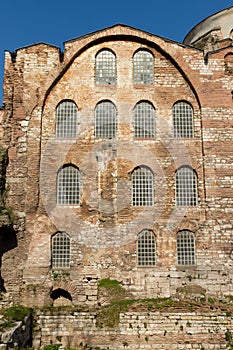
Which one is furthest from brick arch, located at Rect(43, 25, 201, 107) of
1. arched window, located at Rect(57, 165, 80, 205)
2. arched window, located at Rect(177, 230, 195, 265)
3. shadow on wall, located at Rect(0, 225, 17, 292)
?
shadow on wall, located at Rect(0, 225, 17, 292)

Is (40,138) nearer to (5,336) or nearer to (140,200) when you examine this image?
(140,200)

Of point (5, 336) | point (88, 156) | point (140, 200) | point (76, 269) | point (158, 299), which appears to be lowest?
point (5, 336)

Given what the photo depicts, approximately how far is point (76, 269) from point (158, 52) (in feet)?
37.2

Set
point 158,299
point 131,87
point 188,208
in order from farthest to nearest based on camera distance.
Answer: point 131,87 → point 188,208 → point 158,299

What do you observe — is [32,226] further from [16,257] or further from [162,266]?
[162,266]

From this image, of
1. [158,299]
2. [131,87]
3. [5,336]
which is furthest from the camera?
[131,87]

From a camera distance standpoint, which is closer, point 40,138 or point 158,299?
point 158,299

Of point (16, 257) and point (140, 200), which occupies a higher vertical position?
point (140, 200)

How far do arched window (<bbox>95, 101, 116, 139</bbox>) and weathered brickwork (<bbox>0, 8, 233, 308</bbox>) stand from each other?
21 cm

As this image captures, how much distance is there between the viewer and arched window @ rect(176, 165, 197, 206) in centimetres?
2002

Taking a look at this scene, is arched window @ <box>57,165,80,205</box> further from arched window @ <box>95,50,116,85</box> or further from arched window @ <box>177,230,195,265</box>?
arched window @ <box>177,230,195,265</box>

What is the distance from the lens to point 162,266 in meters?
19.0

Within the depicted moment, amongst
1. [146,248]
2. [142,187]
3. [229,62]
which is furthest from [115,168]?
[229,62]

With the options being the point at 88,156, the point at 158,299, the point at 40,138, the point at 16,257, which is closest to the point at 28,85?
the point at 40,138
